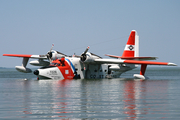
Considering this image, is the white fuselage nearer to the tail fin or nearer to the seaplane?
the seaplane

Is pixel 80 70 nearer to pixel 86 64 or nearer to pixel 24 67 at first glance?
pixel 86 64

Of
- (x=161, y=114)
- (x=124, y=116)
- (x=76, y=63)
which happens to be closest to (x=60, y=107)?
(x=124, y=116)

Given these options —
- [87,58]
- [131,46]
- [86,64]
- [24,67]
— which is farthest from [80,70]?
[24,67]

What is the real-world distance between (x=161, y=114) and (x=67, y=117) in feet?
12.0

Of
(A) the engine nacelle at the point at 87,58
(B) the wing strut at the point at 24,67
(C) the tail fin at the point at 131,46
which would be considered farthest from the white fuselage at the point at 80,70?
(B) the wing strut at the point at 24,67

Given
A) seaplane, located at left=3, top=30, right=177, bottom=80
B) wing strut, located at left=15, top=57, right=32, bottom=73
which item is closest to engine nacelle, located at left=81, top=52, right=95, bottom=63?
seaplane, located at left=3, top=30, right=177, bottom=80

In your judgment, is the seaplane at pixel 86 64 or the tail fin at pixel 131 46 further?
the tail fin at pixel 131 46

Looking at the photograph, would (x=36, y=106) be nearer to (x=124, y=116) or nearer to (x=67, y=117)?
(x=67, y=117)

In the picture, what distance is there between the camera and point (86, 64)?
1432 inches

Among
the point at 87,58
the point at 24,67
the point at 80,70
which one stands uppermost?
the point at 87,58

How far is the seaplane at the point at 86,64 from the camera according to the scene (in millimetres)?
32656

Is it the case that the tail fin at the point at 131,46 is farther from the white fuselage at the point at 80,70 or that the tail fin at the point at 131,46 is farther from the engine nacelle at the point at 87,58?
the engine nacelle at the point at 87,58

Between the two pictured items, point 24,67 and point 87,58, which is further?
point 24,67

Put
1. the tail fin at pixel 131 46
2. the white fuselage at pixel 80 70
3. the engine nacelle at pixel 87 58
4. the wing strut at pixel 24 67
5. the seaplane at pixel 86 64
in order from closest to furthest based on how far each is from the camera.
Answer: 1. the white fuselage at pixel 80 70
2. the seaplane at pixel 86 64
3. the engine nacelle at pixel 87 58
4. the wing strut at pixel 24 67
5. the tail fin at pixel 131 46
